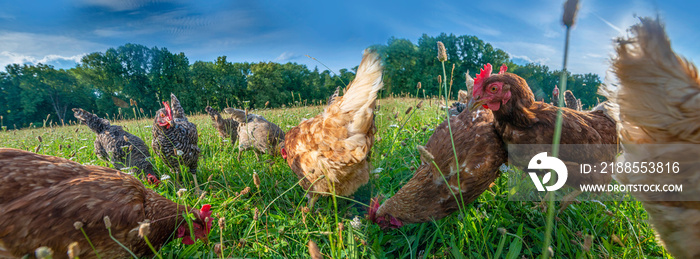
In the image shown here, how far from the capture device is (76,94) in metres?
Result: 23.0

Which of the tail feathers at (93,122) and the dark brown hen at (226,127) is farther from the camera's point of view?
the dark brown hen at (226,127)

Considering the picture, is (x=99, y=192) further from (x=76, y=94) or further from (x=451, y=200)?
(x=76, y=94)

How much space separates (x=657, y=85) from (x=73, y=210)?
266cm

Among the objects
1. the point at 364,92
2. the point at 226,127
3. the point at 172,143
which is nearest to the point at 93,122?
the point at 226,127

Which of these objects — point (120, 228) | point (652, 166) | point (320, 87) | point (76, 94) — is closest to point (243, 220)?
point (120, 228)

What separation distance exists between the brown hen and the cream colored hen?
1.30m

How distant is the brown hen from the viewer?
191 centimetres

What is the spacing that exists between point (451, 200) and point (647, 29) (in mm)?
1235

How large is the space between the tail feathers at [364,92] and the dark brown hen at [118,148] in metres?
2.67

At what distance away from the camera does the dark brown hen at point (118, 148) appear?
9.89ft

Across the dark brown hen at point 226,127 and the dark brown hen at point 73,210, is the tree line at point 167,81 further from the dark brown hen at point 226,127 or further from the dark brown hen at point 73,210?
the dark brown hen at point 73,210

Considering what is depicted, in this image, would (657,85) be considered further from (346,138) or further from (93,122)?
(93,122)

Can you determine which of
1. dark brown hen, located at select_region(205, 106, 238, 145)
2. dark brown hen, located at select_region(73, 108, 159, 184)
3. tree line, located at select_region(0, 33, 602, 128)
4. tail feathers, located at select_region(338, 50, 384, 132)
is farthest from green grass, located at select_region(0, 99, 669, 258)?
tree line, located at select_region(0, 33, 602, 128)

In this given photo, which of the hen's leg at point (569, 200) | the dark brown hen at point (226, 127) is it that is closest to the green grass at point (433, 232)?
the hen's leg at point (569, 200)
